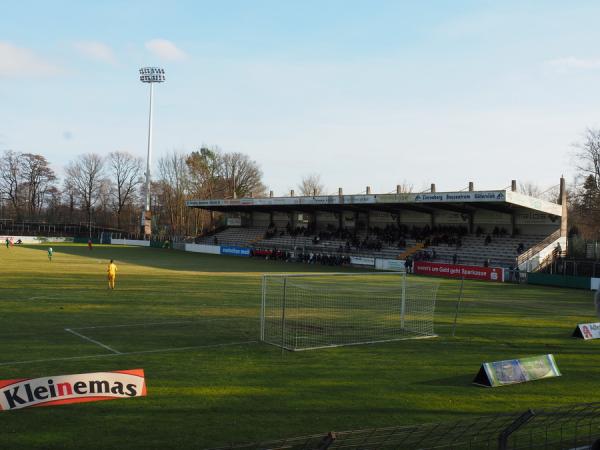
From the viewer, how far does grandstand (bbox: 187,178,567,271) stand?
46559mm

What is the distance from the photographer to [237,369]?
1284cm

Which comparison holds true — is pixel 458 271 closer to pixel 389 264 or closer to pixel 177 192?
pixel 389 264

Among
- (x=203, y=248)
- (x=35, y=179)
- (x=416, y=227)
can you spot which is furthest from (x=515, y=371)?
(x=35, y=179)

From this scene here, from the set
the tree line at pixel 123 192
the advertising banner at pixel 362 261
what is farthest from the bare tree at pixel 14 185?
the advertising banner at pixel 362 261

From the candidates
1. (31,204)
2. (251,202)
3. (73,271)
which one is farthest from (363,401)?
(31,204)

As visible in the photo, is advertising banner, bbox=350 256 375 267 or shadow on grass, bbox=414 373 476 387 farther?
advertising banner, bbox=350 256 375 267

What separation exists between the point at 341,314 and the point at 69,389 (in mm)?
13477

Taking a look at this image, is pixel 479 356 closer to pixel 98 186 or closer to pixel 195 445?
pixel 195 445

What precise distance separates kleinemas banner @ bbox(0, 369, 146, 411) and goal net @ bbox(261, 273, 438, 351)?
5351 mm

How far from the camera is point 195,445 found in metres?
8.16

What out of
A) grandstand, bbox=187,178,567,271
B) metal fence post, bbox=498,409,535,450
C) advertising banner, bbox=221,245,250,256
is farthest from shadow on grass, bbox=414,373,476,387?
advertising banner, bbox=221,245,250,256

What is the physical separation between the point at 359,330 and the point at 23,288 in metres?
18.2

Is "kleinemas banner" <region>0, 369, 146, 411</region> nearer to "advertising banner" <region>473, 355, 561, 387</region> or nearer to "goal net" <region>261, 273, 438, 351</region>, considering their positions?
"goal net" <region>261, 273, 438, 351</region>

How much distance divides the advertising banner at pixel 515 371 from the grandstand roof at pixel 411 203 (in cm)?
3302
